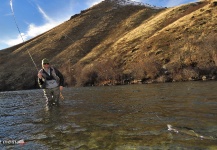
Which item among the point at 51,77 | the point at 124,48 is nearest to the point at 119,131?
the point at 51,77

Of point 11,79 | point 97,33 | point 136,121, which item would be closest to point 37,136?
point 136,121

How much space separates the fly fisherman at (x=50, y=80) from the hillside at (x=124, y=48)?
5.45 meters

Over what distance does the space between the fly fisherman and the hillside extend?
5.45 m

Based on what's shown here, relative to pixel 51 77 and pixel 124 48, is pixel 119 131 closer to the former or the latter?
pixel 51 77

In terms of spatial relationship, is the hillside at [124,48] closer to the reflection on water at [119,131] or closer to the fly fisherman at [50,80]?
the fly fisherman at [50,80]

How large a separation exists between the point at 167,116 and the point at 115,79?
1635 inches

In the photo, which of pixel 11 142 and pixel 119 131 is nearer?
pixel 11 142

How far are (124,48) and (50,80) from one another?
193 ft

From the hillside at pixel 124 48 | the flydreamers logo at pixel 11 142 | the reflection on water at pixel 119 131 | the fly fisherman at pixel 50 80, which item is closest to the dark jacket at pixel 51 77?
the fly fisherman at pixel 50 80

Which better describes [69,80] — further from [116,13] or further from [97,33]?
[116,13]

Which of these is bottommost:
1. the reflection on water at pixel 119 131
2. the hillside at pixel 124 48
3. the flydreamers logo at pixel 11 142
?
the flydreamers logo at pixel 11 142

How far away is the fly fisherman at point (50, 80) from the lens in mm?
14974

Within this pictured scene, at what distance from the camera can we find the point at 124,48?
73250mm

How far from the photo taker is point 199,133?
7543 mm
